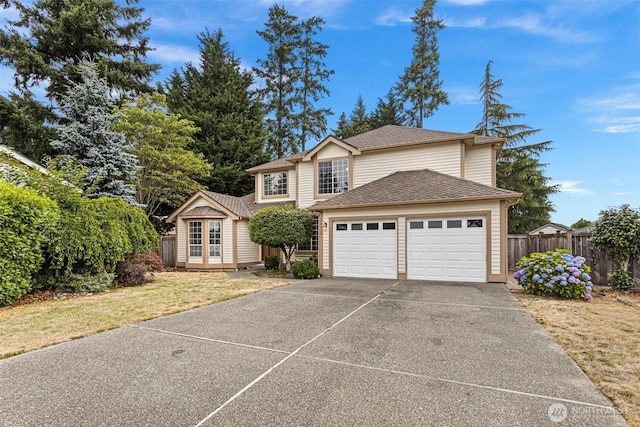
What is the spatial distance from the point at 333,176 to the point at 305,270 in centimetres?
529

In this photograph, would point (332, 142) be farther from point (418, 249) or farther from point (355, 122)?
point (355, 122)

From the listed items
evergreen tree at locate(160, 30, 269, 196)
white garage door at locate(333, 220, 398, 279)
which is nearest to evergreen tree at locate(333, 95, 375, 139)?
evergreen tree at locate(160, 30, 269, 196)

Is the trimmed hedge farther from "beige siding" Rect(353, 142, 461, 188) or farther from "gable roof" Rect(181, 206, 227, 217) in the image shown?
"beige siding" Rect(353, 142, 461, 188)

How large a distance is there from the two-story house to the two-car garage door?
0.03 meters

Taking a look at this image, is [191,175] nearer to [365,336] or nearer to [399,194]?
[399,194]

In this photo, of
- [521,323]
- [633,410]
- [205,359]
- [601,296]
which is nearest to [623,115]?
[601,296]

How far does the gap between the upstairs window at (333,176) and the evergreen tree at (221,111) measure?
442 inches

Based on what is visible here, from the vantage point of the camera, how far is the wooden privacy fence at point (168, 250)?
17.0 m

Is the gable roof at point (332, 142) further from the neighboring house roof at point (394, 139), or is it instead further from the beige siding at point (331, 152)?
the beige siding at point (331, 152)

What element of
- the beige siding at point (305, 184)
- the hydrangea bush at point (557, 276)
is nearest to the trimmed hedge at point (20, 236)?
the beige siding at point (305, 184)

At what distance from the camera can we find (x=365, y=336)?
15.6ft

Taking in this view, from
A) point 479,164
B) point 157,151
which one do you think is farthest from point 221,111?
point 479,164

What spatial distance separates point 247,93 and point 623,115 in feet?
81.9

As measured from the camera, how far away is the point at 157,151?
56.6 feet
